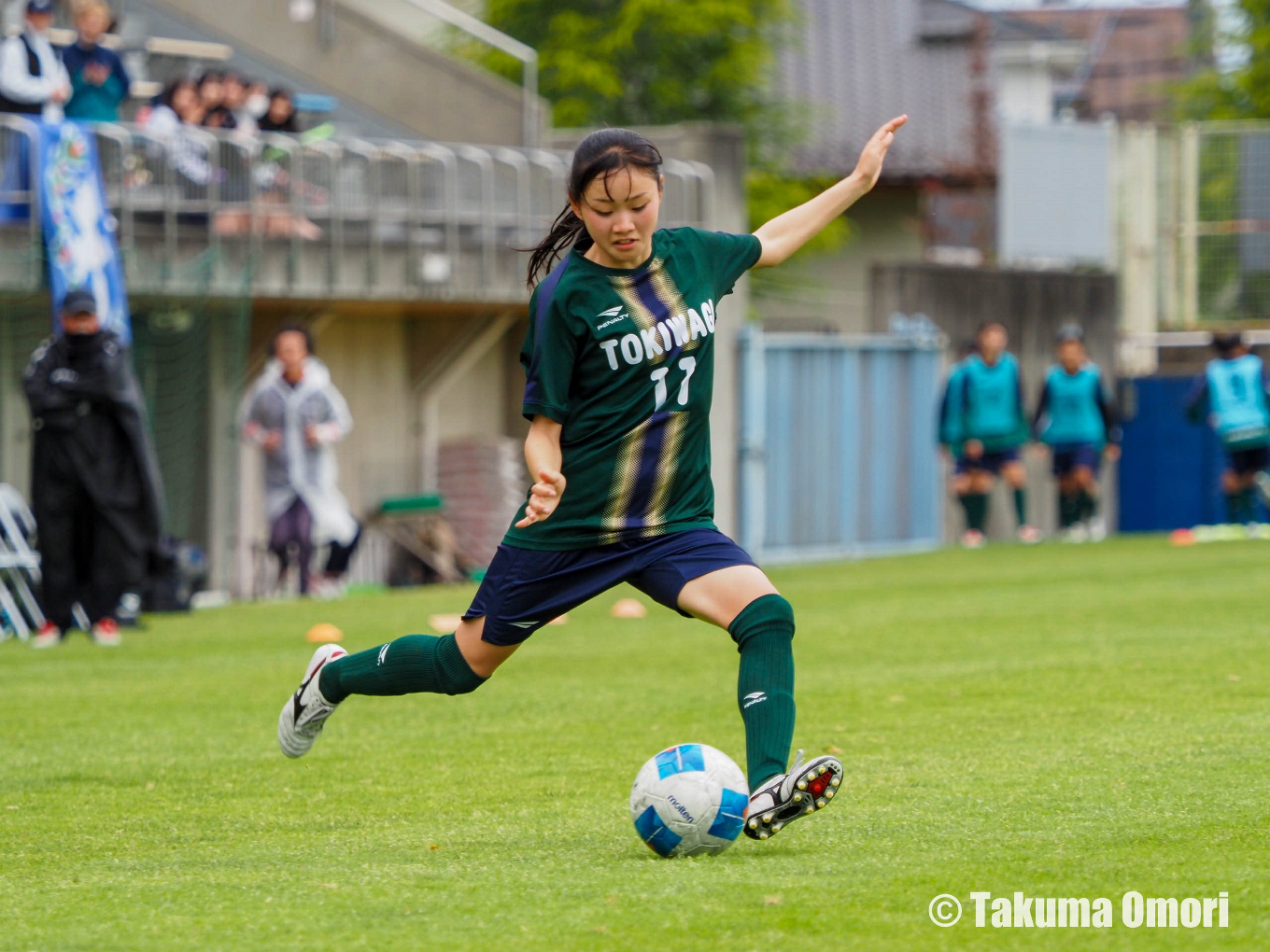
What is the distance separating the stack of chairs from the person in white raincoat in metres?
2.81

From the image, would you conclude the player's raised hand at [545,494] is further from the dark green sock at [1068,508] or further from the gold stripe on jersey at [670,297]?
the dark green sock at [1068,508]

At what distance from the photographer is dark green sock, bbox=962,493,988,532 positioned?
22.1m

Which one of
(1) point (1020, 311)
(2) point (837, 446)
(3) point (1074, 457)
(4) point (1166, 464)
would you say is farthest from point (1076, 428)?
(4) point (1166, 464)

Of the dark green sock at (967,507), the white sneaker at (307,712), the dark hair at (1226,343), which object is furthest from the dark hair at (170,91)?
the white sneaker at (307,712)

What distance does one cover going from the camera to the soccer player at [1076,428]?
22.3m

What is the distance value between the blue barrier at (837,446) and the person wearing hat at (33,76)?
736 centimetres

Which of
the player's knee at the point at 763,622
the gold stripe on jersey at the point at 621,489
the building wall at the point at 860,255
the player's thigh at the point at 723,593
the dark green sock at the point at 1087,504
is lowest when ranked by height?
the dark green sock at the point at 1087,504

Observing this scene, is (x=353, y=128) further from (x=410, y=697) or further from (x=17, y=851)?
(x=17, y=851)

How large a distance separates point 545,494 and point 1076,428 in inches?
692

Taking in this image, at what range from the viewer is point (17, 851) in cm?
598

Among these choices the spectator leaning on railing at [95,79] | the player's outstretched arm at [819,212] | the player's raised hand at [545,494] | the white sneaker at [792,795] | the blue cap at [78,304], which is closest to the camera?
the white sneaker at [792,795]

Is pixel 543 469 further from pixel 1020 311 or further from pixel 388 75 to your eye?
pixel 1020 311

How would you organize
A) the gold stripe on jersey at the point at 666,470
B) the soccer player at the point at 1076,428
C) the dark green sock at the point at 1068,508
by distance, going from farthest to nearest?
the dark green sock at the point at 1068,508, the soccer player at the point at 1076,428, the gold stripe on jersey at the point at 666,470

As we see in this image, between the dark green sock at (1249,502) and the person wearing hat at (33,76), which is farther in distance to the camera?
the dark green sock at (1249,502)
